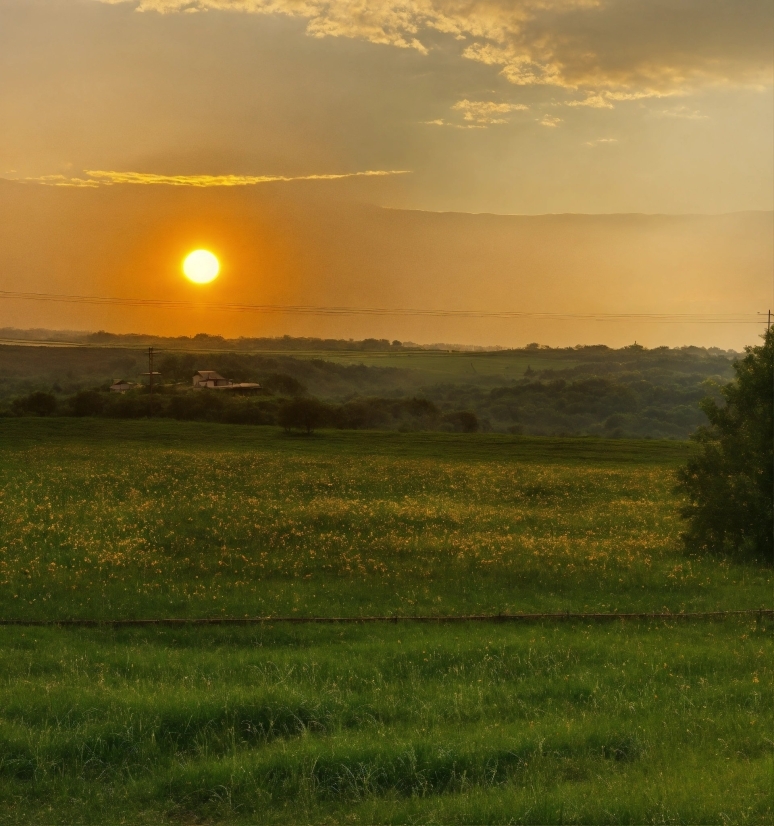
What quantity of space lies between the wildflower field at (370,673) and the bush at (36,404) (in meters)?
52.3

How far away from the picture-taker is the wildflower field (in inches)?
366

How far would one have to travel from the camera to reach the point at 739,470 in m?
26.6

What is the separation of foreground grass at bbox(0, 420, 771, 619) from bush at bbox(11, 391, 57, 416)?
31317mm

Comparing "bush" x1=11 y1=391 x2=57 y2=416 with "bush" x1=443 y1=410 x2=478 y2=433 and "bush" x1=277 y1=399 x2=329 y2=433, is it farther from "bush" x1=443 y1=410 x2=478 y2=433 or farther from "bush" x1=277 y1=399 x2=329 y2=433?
"bush" x1=443 y1=410 x2=478 y2=433

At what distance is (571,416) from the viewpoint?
130 m

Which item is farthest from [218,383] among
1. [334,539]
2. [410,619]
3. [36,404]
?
[410,619]

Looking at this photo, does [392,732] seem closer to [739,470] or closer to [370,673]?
[370,673]

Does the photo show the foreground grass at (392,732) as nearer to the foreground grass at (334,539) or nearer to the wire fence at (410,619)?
the wire fence at (410,619)

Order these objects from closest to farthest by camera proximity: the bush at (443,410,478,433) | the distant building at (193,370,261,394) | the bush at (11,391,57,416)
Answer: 1. the bush at (11,391,57,416)
2. the bush at (443,410,478,433)
3. the distant building at (193,370,261,394)

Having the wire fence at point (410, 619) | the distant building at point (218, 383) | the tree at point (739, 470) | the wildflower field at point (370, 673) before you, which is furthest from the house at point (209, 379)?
the wire fence at point (410, 619)

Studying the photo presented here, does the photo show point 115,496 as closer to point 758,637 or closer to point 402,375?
point 758,637

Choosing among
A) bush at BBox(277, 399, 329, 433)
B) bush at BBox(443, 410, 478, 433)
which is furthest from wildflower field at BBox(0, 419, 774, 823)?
bush at BBox(443, 410, 478, 433)

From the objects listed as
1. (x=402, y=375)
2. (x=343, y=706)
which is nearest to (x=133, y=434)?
(x=343, y=706)

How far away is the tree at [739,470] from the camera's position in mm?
25875
